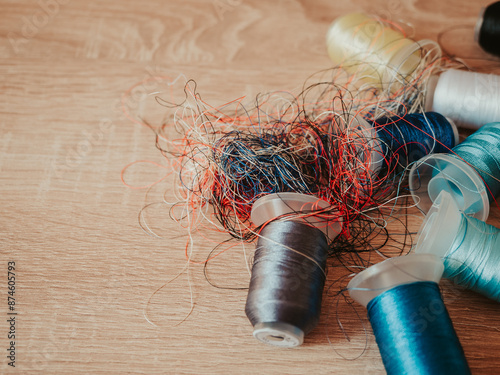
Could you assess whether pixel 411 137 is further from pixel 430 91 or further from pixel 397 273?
pixel 397 273

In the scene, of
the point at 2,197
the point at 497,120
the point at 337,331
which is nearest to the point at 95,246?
the point at 2,197

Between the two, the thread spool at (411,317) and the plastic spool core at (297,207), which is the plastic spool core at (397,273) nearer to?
the thread spool at (411,317)

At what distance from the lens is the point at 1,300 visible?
110 centimetres

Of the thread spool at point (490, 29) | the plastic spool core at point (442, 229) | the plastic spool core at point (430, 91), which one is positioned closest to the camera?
the plastic spool core at point (442, 229)

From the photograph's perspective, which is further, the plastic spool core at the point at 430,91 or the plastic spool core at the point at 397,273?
the plastic spool core at the point at 430,91

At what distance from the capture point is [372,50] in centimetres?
143

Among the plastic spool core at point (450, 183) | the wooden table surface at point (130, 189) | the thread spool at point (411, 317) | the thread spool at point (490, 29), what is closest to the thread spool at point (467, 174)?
the plastic spool core at point (450, 183)

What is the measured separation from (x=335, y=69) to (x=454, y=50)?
0.42 meters

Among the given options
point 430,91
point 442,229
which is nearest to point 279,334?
point 442,229

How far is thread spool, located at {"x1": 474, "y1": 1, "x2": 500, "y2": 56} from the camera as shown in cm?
148

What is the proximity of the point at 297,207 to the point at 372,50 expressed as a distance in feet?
2.13

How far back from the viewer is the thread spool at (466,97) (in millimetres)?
1295

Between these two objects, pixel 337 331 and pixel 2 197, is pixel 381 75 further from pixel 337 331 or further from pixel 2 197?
pixel 2 197

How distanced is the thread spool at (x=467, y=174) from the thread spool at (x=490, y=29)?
0.43 m
